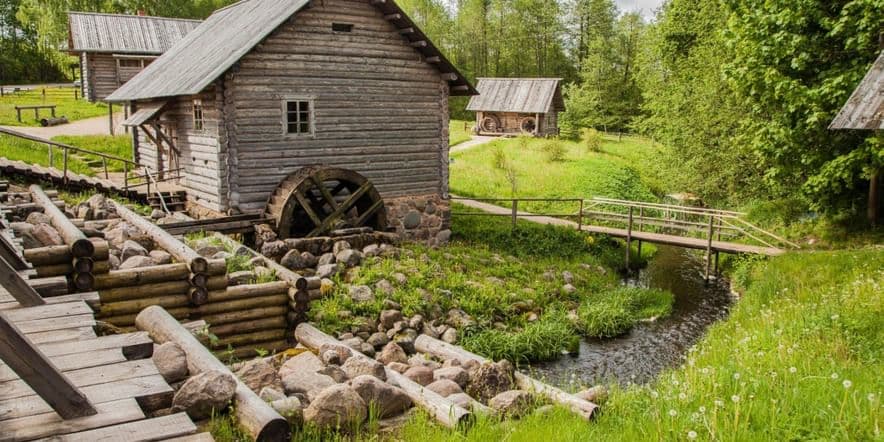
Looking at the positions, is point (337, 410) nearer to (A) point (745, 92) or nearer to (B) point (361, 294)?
(B) point (361, 294)

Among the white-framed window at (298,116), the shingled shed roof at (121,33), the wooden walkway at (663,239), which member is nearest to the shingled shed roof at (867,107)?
the wooden walkway at (663,239)

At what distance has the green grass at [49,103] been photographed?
30.2 metres

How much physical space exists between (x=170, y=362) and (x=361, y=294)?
6424 mm

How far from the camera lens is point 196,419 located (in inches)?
199

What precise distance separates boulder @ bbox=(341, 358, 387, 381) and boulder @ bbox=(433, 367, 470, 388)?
95cm

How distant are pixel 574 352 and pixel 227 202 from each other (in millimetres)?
8264

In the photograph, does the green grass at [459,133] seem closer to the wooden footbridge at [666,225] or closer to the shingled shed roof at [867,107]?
the wooden footbridge at [666,225]

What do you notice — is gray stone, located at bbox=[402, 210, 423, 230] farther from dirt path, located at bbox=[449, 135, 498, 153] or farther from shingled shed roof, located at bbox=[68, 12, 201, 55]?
shingled shed roof, located at bbox=[68, 12, 201, 55]

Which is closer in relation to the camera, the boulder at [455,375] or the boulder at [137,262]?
the boulder at [455,375]

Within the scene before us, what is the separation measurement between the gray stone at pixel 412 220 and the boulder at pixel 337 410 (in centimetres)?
1233

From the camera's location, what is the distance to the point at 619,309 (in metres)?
14.0

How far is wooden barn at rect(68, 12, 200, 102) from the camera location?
107 feet

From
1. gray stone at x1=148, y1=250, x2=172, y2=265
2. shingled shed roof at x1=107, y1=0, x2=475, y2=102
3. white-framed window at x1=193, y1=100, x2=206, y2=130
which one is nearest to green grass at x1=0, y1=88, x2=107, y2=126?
shingled shed roof at x1=107, y1=0, x2=475, y2=102

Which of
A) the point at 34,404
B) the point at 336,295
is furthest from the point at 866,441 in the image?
the point at 336,295
